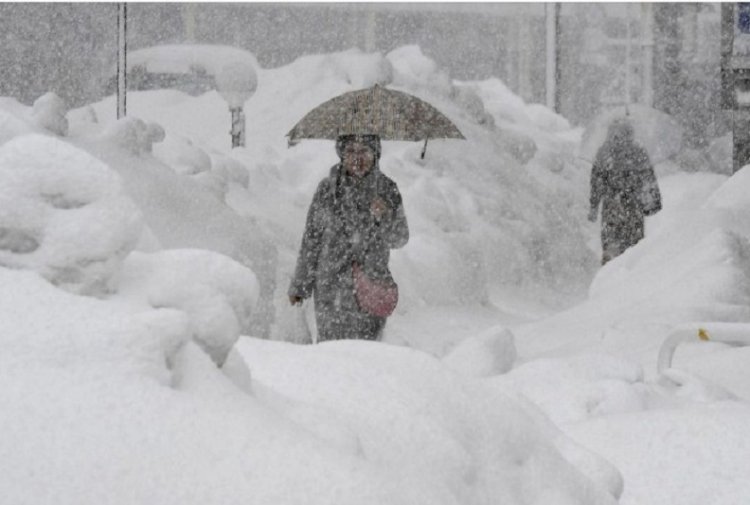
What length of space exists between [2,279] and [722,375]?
4.81 m

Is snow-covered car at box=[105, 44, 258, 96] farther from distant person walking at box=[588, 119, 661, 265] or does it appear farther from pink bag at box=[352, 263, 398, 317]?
pink bag at box=[352, 263, 398, 317]

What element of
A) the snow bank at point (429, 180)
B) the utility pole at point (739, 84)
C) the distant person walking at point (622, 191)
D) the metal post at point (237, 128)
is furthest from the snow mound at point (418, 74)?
the utility pole at point (739, 84)

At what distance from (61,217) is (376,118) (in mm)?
5941

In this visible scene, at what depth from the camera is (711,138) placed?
2455 cm

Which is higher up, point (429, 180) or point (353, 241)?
point (353, 241)

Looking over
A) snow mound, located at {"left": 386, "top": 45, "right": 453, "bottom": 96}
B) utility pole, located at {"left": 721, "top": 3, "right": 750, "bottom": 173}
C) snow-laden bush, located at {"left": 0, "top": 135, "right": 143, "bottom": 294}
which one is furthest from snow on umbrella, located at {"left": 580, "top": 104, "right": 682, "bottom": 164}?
snow-laden bush, located at {"left": 0, "top": 135, "right": 143, "bottom": 294}

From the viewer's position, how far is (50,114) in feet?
29.4

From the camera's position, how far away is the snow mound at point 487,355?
658cm

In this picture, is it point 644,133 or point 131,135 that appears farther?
point 644,133

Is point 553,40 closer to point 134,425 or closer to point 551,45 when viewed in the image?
point 551,45

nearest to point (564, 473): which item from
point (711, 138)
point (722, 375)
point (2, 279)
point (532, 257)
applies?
point (2, 279)

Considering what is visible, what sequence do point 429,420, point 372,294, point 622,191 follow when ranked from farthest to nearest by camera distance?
point 622,191
point 372,294
point 429,420

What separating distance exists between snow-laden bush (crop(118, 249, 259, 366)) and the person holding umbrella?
14.8 ft

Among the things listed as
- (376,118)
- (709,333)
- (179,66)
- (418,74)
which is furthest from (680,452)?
(179,66)
